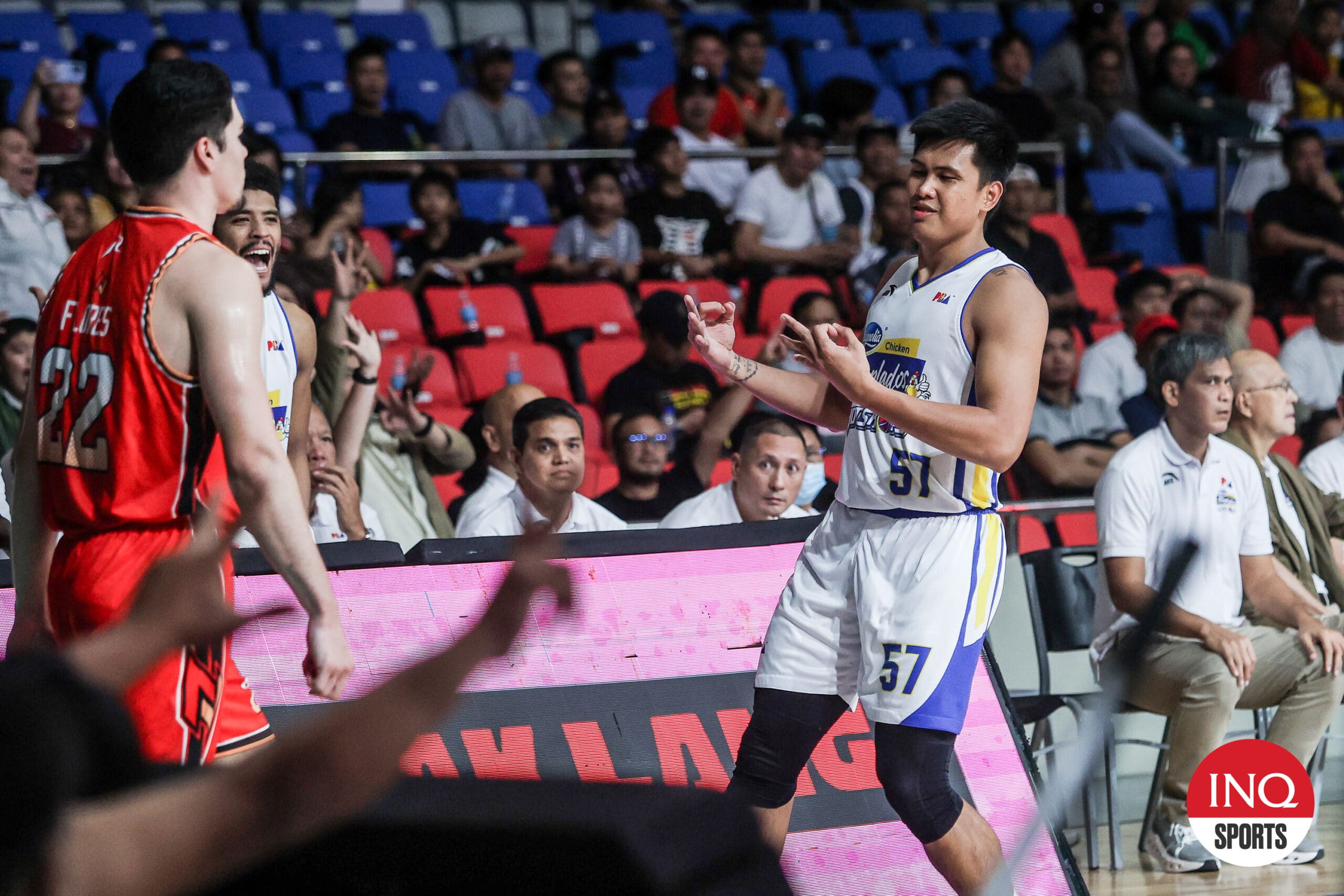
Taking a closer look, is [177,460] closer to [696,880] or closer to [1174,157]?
[696,880]

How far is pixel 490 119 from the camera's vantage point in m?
9.78

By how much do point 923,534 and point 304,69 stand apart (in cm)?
799

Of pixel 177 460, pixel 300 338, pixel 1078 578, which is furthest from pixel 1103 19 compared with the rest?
pixel 177 460

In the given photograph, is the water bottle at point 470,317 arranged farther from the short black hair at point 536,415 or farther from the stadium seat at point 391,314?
the short black hair at point 536,415

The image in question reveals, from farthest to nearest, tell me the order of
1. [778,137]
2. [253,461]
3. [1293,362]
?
1. [778,137]
2. [1293,362]
3. [253,461]

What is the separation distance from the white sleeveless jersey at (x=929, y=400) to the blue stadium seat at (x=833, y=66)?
8.26m

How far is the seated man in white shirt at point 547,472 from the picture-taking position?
17.4 feet

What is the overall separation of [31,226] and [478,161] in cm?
308

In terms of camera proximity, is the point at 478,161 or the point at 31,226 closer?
the point at 31,226

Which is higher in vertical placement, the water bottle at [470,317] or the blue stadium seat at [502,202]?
the blue stadium seat at [502,202]

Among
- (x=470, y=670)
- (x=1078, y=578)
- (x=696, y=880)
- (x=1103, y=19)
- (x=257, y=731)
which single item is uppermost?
(x=1103, y=19)

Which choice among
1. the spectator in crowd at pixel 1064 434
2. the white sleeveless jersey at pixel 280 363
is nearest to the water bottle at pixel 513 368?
the spectator in crowd at pixel 1064 434

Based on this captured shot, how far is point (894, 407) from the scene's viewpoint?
3.37 m

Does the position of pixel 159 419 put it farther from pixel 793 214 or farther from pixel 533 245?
pixel 793 214
